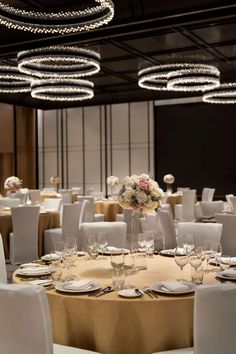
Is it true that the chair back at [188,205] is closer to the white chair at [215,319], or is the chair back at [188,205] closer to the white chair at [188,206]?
the white chair at [188,206]

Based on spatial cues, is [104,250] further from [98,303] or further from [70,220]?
[70,220]

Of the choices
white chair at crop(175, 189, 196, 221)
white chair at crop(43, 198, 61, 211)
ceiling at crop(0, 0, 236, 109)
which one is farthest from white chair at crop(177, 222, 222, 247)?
white chair at crop(175, 189, 196, 221)

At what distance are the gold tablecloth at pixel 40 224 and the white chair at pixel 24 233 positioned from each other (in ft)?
1.64

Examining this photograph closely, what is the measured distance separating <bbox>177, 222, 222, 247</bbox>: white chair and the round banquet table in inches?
64.8

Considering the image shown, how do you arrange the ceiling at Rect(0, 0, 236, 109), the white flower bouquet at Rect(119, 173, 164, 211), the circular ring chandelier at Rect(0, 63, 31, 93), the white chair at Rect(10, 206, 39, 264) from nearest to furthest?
1. the white flower bouquet at Rect(119, 173, 164, 211)
2. the ceiling at Rect(0, 0, 236, 109)
3. the white chair at Rect(10, 206, 39, 264)
4. the circular ring chandelier at Rect(0, 63, 31, 93)

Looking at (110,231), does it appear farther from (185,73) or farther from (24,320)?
(185,73)

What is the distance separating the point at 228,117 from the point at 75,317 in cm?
1165

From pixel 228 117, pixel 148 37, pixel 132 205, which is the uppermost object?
pixel 148 37

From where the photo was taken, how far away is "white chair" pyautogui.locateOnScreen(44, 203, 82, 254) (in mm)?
6840

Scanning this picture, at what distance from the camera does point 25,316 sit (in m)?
2.01

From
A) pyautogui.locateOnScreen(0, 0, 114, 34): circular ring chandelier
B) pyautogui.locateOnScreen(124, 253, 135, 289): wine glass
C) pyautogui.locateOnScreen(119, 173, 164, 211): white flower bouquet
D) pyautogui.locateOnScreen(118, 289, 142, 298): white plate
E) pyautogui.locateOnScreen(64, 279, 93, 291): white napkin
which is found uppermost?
pyautogui.locateOnScreen(0, 0, 114, 34): circular ring chandelier

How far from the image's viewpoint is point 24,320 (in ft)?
6.61

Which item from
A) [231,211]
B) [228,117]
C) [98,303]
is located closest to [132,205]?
[98,303]

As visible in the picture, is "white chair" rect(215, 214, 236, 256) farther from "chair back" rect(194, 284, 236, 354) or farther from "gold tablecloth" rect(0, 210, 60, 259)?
"gold tablecloth" rect(0, 210, 60, 259)
